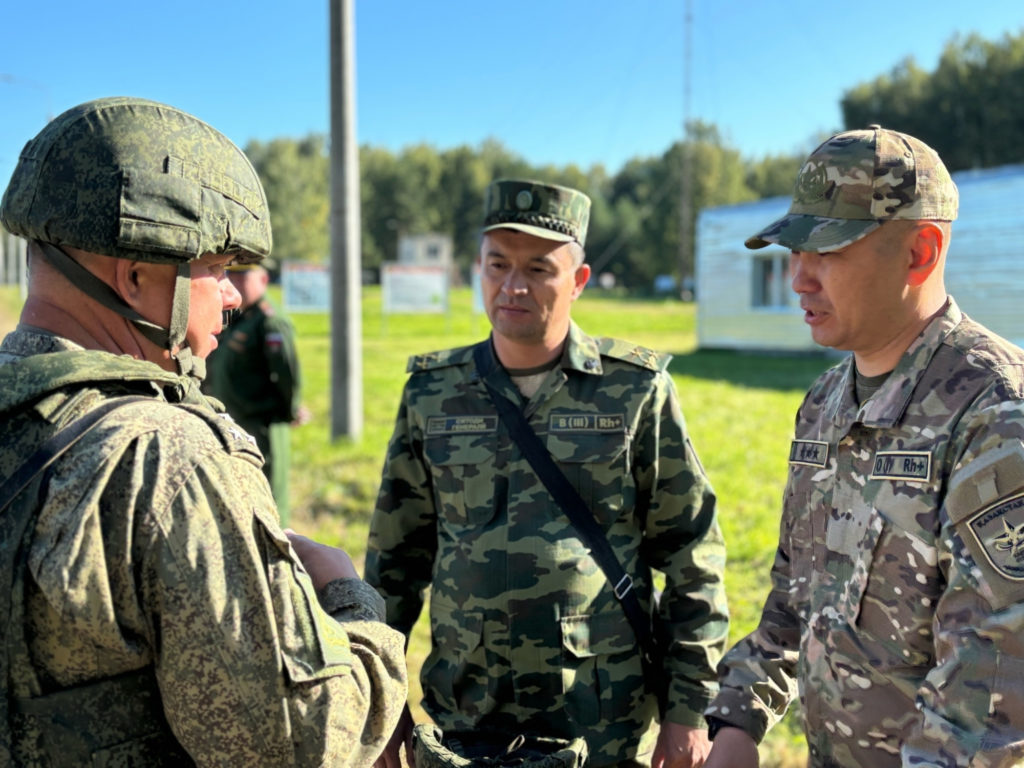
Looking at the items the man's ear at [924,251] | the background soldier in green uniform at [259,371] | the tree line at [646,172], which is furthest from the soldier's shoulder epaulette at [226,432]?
the tree line at [646,172]

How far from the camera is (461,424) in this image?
2705 millimetres

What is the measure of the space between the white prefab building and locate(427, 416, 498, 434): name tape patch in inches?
577

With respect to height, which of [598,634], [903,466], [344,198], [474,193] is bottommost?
[598,634]

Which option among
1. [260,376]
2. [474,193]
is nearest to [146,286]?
[260,376]

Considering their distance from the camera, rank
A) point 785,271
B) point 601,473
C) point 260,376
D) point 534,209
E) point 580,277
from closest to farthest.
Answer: point 601,473
point 534,209
point 580,277
point 260,376
point 785,271

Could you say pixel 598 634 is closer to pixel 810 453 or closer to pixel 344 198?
pixel 810 453

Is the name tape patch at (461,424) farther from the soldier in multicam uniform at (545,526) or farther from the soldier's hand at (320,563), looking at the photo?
the soldier's hand at (320,563)

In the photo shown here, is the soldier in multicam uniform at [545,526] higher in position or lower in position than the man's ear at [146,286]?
lower

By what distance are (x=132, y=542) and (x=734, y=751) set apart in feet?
4.80

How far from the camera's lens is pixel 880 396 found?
191 cm

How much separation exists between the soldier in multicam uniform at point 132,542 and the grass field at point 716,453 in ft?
9.63

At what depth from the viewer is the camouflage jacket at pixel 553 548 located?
2.46m

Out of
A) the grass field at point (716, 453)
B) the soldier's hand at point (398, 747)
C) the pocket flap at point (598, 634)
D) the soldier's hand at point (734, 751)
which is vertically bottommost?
the grass field at point (716, 453)

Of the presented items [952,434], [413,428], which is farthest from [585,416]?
[952,434]
